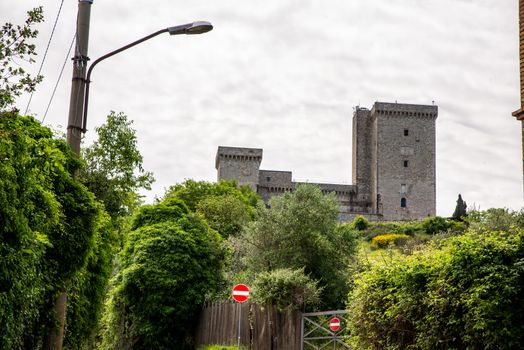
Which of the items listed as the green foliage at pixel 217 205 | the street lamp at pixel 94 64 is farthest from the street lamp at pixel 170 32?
the green foliage at pixel 217 205

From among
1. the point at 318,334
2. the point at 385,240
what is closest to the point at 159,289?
the point at 318,334

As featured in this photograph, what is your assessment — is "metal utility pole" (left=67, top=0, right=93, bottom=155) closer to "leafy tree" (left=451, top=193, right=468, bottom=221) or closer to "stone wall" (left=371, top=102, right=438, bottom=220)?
"leafy tree" (left=451, top=193, right=468, bottom=221)

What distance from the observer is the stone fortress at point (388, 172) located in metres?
109

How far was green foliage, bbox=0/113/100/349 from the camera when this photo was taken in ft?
28.5

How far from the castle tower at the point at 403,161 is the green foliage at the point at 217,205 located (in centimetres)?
4384

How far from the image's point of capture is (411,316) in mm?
12062

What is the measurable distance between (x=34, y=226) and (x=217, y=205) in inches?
1936

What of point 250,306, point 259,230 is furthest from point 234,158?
point 250,306

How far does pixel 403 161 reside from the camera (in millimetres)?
111000

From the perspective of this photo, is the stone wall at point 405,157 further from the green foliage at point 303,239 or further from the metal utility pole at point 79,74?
the metal utility pole at point 79,74

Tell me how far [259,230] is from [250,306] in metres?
10.1

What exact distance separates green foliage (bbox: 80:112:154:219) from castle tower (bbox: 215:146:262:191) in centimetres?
8698

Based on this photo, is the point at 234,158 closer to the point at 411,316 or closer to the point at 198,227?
the point at 198,227

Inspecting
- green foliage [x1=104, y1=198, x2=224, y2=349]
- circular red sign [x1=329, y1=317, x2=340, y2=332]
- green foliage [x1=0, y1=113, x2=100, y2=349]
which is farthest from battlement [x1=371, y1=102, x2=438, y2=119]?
green foliage [x1=0, y1=113, x2=100, y2=349]
